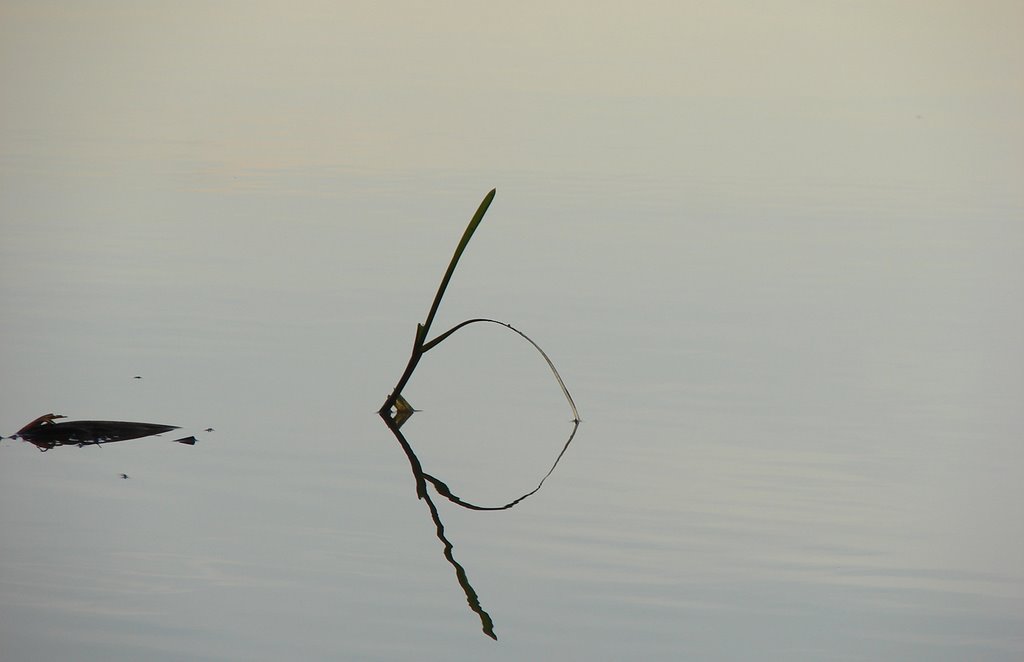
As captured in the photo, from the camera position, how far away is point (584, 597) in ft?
14.1

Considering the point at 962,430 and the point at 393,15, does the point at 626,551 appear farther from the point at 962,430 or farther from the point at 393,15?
the point at 393,15

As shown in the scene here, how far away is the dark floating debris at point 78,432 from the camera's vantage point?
552cm

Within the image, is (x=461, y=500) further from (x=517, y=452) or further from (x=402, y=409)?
(x=402, y=409)

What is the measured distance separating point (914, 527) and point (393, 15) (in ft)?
79.1

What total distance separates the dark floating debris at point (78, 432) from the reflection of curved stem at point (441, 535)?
785 millimetres

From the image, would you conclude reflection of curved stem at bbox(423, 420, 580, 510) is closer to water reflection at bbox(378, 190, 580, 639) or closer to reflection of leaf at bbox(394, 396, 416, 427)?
water reflection at bbox(378, 190, 580, 639)

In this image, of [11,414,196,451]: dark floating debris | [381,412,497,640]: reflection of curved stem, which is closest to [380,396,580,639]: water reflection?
[381,412,497,640]: reflection of curved stem

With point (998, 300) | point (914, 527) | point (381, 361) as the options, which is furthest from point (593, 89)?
point (914, 527)

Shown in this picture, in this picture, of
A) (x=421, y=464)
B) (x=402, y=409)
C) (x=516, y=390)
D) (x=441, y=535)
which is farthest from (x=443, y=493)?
(x=516, y=390)

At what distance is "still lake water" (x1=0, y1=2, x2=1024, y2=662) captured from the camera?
4.21 m

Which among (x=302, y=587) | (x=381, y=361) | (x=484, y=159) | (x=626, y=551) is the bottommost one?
(x=484, y=159)

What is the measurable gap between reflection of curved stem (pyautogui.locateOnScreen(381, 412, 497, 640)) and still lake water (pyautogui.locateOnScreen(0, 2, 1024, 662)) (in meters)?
0.03

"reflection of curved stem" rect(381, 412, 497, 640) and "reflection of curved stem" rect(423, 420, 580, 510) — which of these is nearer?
"reflection of curved stem" rect(381, 412, 497, 640)

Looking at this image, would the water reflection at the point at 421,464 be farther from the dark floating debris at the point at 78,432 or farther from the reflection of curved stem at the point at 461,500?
the dark floating debris at the point at 78,432
